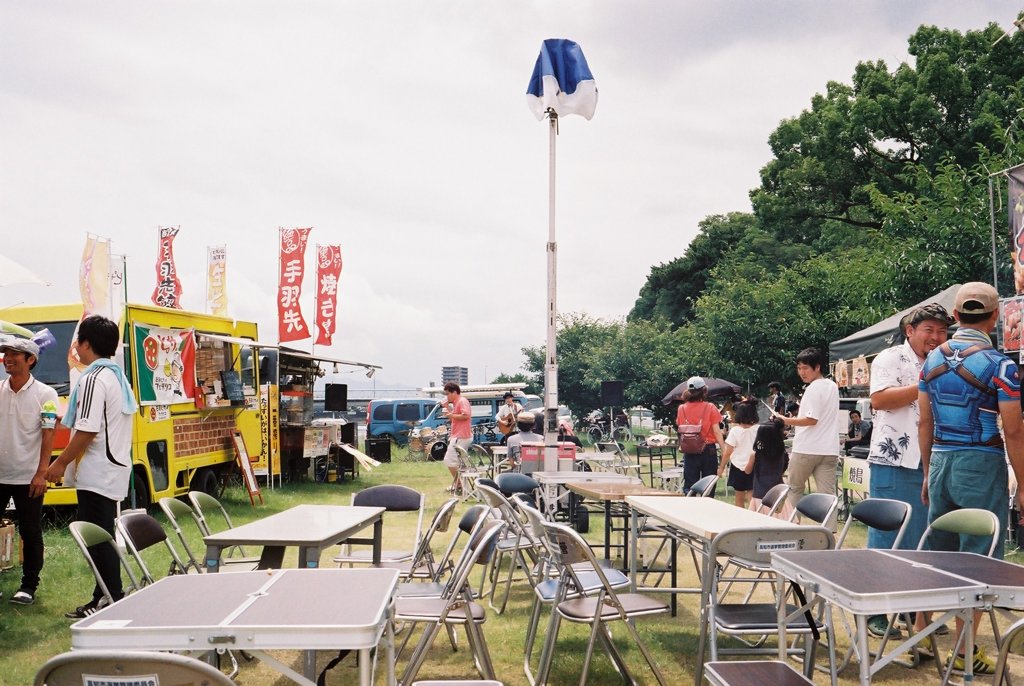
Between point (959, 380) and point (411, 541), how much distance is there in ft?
18.3

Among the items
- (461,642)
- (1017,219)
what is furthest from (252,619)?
(1017,219)

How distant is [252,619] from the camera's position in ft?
7.70

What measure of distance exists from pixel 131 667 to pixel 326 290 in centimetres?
1737

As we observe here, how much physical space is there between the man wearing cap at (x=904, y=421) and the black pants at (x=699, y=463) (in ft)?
17.8

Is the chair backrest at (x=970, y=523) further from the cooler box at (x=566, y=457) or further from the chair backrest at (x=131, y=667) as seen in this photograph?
the cooler box at (x=566, y=457)

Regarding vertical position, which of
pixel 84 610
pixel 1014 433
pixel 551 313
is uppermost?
pixel 551 313

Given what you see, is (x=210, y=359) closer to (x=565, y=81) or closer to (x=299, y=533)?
(x=565, y=81)

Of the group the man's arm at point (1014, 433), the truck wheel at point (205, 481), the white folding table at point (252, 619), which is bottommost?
the truck wheel at point (205, 481)

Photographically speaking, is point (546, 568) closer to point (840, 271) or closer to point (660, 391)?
point (840, 271)

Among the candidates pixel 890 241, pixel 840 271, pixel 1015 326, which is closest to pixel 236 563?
pixel 1015 326

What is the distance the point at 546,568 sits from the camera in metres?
4.91

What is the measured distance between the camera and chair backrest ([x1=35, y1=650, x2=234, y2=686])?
1.86m

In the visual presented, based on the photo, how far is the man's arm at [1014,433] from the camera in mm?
3672

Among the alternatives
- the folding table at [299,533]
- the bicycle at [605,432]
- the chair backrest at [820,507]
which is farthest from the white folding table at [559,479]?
the bicycle at [605,432]
